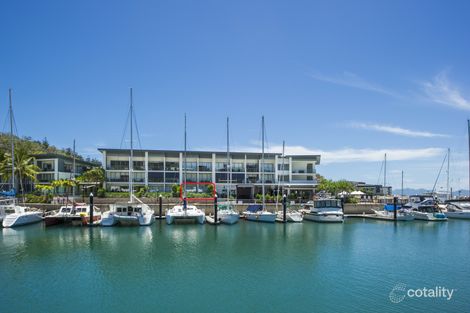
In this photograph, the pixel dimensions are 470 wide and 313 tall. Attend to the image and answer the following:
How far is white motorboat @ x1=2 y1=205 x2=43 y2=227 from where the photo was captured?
46291mm

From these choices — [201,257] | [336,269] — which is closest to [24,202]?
[201,257]

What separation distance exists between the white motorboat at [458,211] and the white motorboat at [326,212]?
1007 inches

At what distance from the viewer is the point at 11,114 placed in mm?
54562

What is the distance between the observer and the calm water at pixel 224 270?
19766mm

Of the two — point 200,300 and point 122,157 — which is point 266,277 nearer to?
point 200,300

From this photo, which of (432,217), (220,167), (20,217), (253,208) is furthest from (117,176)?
(432,217)

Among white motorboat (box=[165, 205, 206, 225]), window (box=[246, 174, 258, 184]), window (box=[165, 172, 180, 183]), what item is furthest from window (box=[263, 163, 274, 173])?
white motorboat (box=[165, 205, 206, 225])

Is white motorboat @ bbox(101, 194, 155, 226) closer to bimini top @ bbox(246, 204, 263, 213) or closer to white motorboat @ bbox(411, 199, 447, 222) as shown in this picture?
bimini top @ bbox(246, 204, 263, 213)

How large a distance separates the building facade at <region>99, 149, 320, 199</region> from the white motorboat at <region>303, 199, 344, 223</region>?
18.1 metres

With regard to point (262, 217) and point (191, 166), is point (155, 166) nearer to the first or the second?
point (191, 166)

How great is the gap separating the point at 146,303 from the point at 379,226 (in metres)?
42.3

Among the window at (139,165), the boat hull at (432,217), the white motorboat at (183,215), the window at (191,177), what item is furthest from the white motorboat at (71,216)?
the boat hull at (432,217)

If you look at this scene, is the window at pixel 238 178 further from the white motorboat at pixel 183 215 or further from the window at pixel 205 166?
the white motorboat at pixel 183 215

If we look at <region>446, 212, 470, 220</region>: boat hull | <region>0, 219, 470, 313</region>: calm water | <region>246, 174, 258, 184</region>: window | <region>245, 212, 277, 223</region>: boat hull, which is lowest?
<region>446, 212, 470, 220</region>: boat hull
